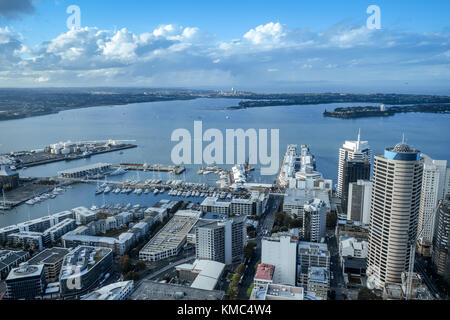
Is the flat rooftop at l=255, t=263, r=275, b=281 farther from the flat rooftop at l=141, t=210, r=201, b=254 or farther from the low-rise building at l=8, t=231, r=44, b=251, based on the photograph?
the low-rise building at l=8, t=231, r=44, b=251

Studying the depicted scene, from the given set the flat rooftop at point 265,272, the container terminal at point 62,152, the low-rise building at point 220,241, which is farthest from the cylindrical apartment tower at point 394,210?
the container terminal at point 62,152

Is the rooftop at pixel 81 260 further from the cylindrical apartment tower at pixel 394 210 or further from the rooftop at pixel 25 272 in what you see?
the cylindrical apartment tower at pixel 394 210

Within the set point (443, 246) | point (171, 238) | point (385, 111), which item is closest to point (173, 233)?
point (171, 238)

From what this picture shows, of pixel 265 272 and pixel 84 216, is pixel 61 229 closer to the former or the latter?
pixel 84 216

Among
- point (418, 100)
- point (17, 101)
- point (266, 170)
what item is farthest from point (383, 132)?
point (17, 101)

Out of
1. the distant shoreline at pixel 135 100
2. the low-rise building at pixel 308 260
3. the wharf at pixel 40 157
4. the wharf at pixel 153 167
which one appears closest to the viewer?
the low-rise building at pixel 308 260
